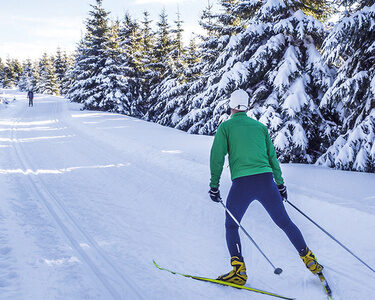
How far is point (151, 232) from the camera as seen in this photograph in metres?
4.45

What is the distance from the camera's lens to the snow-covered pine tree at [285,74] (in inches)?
354

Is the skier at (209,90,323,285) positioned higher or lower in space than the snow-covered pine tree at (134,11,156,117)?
lower

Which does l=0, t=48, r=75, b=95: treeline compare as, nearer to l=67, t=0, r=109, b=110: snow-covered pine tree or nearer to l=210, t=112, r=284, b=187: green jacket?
l=67, t=0, r=109, b=110: snow-covered pine tree

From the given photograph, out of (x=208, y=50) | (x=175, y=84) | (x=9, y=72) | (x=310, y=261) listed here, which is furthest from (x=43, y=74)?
(x=310, y=261)

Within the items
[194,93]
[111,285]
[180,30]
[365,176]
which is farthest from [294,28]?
[180,30]

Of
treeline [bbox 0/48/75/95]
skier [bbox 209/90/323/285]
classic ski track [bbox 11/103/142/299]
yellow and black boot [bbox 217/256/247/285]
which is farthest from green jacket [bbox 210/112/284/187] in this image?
treeline [bbox 0/48/75/95]

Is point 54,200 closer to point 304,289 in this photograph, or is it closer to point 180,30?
point 304,289

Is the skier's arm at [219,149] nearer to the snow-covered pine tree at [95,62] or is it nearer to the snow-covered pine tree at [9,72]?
the snow-covered pine tree at [95,62]

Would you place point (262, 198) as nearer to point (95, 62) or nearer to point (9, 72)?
point (95, 62)

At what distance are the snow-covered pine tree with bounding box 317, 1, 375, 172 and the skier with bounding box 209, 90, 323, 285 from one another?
14.9ft

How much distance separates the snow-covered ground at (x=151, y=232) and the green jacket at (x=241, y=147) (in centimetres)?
135

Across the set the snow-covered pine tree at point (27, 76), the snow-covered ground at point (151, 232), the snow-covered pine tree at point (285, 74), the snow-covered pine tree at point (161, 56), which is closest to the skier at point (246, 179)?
the snow-covered ground at point (151, 232)

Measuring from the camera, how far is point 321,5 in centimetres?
1076

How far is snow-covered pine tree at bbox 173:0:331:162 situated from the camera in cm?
898
